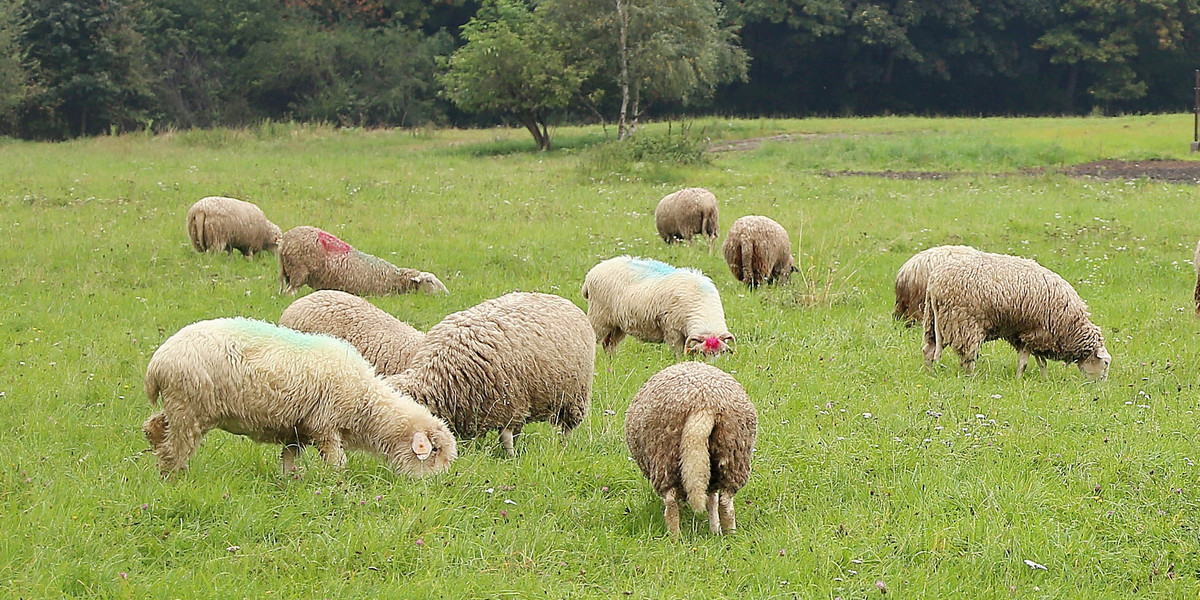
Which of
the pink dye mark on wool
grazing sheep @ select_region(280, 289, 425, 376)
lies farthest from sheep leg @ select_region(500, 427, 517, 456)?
the pink dye mark on wool

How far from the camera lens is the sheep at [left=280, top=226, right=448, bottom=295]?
37.4 ft

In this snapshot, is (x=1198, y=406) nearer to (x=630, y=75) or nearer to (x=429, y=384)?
(x=429, y=384)

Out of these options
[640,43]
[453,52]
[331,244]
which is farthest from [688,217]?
[453,52]

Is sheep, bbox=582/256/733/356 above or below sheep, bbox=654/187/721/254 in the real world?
below

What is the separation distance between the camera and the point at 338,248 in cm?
1171

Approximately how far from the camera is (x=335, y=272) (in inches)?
451

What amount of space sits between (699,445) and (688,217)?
10.2 metres

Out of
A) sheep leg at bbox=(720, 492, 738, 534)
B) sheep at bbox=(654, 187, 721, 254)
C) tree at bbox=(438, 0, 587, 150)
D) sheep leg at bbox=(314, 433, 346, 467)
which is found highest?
tree at bbox=(438, 0, 587, 150)

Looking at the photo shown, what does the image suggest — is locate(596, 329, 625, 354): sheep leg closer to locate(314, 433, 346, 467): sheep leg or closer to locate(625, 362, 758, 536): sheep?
locate(314, 433, 346, 467): sheep leg

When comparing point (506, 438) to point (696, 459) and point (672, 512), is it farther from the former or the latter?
point (696, 459)

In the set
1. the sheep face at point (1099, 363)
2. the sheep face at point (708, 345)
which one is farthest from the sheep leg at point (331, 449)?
the sheep face at point (1099, 363)

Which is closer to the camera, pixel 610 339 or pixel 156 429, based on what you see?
pixel 156 429

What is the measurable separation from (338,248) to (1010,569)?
8.59 meters

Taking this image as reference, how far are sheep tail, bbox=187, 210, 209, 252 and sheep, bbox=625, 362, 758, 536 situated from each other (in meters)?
9.78
